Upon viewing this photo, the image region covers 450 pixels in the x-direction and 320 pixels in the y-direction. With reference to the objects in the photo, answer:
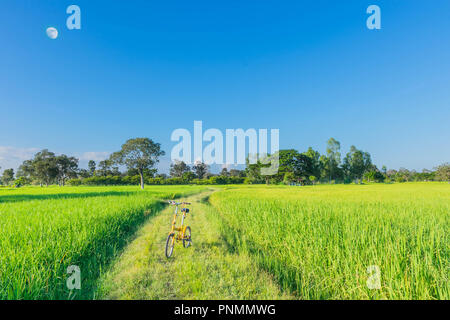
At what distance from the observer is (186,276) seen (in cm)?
353

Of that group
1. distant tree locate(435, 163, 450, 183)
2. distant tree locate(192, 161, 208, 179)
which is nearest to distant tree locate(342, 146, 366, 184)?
distant tree locate(435, 163, 450, 183)

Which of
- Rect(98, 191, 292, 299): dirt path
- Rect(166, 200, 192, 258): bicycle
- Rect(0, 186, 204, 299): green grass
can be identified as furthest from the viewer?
Rect(166, 200, 192, 258): bicycle

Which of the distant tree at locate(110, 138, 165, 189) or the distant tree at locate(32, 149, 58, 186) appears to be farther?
the distant tree at locate(32, 149, 58, 186)

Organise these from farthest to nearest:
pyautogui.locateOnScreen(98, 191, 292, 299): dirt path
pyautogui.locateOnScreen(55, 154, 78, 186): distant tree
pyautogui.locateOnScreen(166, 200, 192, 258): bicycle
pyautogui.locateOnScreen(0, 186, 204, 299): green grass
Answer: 1. pyautogui.locateOnScreen(55, 154, 78, 186): distant tree
2. pyautogui.locateOnScreen(166, 200, 192, 258): bicycle
3. pyautogui.locateOnScreen(98, 191, 292, 299): dirt path
4. pyautogui.locateOnScreen(0, 186, 204, 299): green grass

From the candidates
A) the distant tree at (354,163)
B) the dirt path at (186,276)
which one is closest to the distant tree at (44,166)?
the dirt path at (186,276)

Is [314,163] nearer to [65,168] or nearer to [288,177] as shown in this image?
[288,177]

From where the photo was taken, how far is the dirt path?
3.02 meters

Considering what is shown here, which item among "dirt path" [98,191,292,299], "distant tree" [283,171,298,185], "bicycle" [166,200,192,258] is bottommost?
"distant tree" [283,171,298,185]

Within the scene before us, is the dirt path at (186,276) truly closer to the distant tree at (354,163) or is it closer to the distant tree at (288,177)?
the distant tree at (288,177)

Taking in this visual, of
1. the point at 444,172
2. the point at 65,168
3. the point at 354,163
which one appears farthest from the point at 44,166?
the point at 444,172

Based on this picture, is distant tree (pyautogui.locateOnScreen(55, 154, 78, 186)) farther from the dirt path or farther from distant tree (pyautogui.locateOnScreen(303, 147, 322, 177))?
distant tree (pyautogui.locateOnScreen(303, 147, 322, 177))

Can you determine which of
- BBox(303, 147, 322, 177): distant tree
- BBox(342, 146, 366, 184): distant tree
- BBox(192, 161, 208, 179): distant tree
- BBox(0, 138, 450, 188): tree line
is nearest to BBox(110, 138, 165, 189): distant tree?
BBox(0, 138, 450, 188): tree line

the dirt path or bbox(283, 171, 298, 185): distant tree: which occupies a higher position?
the dirt path
